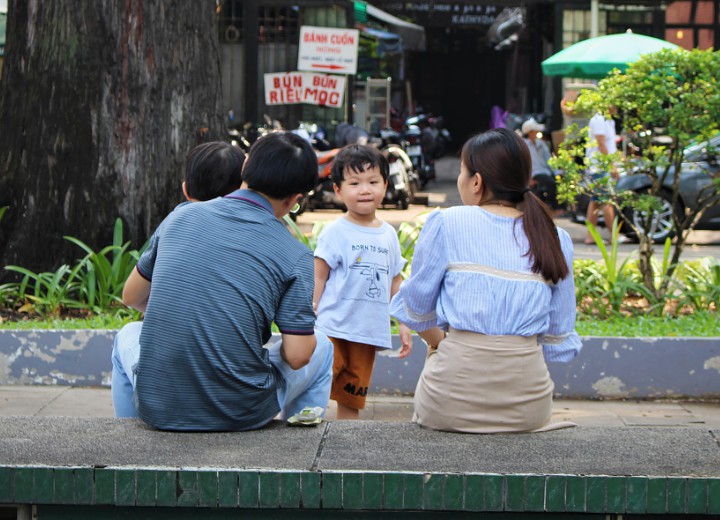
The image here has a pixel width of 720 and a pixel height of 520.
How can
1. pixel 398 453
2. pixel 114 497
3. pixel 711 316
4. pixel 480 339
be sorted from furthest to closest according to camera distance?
pixel 711 316 → pixel 480 339 → pixel 398 453 → pixel 114 497

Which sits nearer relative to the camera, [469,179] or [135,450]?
[135,450]

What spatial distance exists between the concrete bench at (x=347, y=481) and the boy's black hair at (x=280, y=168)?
90 cm

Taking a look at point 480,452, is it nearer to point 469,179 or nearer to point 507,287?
point 507,287

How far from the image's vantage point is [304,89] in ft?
58.2

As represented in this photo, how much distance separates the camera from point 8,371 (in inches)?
269

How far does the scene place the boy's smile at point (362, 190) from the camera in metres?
5.58

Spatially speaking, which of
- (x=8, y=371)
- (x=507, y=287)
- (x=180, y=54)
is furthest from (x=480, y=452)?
(x=180, y=54)

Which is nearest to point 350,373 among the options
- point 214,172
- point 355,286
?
point 355,286

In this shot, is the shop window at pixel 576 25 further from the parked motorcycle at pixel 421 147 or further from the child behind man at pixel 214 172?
the child behind man at pixel 214 172

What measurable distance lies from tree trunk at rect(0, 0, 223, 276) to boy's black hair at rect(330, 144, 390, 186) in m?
2.57

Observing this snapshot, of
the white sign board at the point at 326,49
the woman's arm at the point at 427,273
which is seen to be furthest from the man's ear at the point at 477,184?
the white sign board at the point at 326,49

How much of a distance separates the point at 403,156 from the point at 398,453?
13.0 metres

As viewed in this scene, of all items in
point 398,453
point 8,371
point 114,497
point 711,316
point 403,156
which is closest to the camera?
point 114,497

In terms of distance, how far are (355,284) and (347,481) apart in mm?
2308
